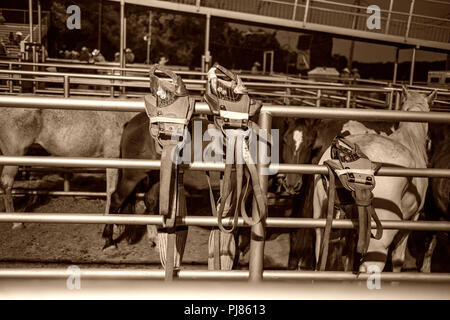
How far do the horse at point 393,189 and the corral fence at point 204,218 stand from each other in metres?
0.43

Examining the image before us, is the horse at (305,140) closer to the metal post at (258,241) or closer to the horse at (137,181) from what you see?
the horse at (137,181)


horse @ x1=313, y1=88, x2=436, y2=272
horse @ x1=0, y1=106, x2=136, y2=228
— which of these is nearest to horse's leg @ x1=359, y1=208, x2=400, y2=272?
horse @ x1=313, y1=88, x2=436, y2=272

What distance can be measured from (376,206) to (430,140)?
3.10 meters

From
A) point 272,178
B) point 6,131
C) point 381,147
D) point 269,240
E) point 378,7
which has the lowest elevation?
point 269,240

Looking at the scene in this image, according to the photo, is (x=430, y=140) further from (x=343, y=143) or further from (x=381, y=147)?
(x=343, y=143)

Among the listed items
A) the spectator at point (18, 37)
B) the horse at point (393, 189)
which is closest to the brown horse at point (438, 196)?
the horse at point (393, 189)

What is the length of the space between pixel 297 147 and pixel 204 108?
11.3 ft

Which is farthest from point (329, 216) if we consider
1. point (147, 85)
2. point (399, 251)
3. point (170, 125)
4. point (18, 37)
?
point (18, 37)

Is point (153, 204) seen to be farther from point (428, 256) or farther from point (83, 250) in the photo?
point (428, 256)

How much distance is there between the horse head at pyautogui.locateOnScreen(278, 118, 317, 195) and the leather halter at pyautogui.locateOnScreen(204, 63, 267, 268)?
3337mm

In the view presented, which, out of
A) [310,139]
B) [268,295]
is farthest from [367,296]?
[310,139]

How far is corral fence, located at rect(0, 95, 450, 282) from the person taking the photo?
201 centimetres

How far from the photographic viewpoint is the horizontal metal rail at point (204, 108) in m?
2.00

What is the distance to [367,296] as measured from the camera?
32.5 inches
